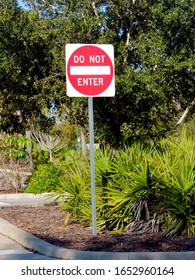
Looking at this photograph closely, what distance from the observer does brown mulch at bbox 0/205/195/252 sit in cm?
846

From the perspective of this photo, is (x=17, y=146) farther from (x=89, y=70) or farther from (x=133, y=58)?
(x=89, y=70)

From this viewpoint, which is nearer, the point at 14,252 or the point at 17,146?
the point at 14,252

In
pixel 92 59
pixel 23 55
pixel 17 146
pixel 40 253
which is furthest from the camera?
pixel 23 55

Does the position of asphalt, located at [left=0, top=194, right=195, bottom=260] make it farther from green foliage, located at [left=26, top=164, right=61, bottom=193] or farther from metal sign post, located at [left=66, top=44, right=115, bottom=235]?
green foliage, located at [left=26, top=164, right=61, bottom=193]

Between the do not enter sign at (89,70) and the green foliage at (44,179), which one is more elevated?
the do not enter sign at (89,70)

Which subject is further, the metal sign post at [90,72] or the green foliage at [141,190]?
the green foliage at [141,190]

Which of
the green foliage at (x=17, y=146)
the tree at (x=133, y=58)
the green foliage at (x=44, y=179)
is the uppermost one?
the tree at (x=133, y=58)

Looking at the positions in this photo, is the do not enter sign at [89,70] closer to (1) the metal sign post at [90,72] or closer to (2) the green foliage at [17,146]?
(1) the metal sign post at [90,72]

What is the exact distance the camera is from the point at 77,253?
801 centimetres

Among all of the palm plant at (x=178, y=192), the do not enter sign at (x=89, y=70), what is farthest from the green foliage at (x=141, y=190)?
the do not enter sign at (x=89, y=70)

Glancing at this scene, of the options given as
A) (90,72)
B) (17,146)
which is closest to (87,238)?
(90,72)

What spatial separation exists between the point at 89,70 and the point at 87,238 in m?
2.42

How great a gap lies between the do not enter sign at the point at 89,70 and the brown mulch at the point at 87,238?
6.85 ft

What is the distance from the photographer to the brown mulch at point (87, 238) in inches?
333
